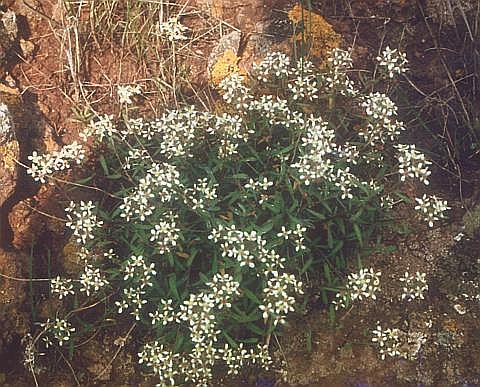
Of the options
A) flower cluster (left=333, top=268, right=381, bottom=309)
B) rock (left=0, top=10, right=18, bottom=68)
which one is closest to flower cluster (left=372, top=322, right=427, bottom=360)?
flower cluster (left=333, top=268, right=381, bottom=309)

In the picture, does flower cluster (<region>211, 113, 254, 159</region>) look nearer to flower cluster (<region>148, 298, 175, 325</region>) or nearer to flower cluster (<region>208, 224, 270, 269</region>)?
flower cluster (<region>208, 224, 270, 269</region>)

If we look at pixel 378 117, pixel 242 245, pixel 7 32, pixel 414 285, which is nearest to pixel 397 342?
pixel 414 285

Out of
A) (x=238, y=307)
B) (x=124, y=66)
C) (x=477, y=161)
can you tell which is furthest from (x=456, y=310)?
(x=124, y=66)

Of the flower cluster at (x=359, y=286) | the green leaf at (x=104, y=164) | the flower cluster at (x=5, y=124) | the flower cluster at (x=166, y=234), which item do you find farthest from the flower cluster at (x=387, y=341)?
the flower cluster at (x=5, y=124)

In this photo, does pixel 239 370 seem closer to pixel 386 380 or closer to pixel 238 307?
pixel 238 307

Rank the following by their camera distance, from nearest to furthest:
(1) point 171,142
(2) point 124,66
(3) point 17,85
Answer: (1) point 171,142
(3) point 17,85
(2) point 124,66

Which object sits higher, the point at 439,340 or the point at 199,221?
the point at 199,221

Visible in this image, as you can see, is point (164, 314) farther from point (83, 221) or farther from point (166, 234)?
point (83, 221)
